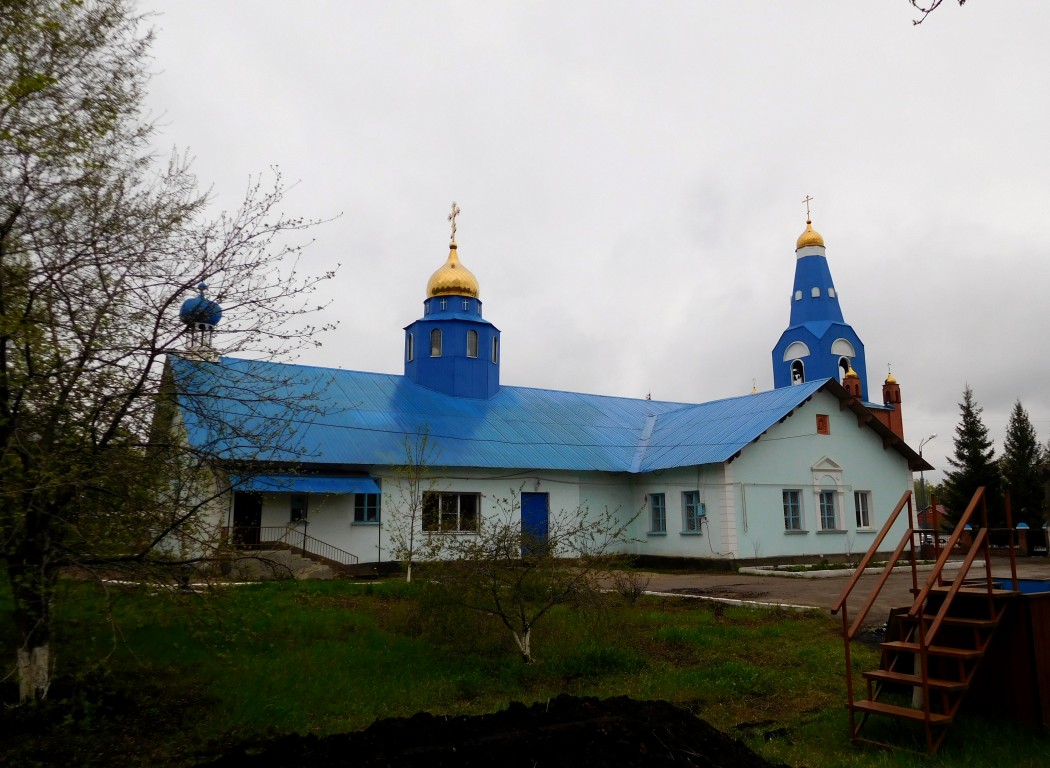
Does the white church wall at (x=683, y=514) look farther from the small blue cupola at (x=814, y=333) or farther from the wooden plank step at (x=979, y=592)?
the small blue cupola at (x=814, y=333)

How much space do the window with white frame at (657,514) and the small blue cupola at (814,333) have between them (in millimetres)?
16474

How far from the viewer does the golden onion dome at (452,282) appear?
28.0 metres

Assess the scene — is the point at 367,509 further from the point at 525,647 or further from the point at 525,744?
the point at 525,744

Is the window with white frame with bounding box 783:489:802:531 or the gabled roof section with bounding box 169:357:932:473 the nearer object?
the gabled roof section with bounding box 169:357:932:473

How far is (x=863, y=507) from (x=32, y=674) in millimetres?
23578

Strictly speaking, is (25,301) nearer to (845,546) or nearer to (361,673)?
(361,673)

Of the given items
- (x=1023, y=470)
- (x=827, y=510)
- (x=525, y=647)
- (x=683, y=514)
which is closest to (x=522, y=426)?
(x=683, y=514)

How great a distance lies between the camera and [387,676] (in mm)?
8180

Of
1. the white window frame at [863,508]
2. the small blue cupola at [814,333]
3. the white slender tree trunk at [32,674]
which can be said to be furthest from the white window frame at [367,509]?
the small blue cupola at [814,333]

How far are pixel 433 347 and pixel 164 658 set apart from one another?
1869 cm

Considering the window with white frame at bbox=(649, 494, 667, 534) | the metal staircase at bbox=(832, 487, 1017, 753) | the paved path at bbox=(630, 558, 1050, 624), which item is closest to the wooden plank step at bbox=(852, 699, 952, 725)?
the metal staircase at bbox=(832, 487, 1017, 753)

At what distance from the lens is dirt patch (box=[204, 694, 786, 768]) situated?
15.4 feet

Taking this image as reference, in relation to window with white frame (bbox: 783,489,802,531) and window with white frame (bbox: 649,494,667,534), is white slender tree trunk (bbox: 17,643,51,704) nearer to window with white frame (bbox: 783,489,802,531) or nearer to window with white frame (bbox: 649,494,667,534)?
window with white frame (bbox: 649,494,667,534)

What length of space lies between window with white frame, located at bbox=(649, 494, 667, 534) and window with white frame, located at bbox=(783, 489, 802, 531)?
3.56 meters
